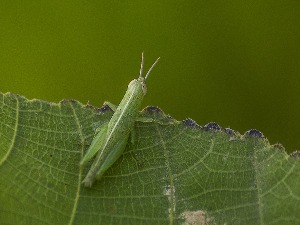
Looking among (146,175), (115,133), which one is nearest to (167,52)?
(115,133)

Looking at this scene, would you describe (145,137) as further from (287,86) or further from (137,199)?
(287,86)

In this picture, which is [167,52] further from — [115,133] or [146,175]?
[146,175]

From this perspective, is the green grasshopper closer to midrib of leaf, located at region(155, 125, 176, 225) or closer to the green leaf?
the green leaf

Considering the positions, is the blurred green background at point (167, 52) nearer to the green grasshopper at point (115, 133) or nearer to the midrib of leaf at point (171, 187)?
the green grasshopper at point (115, 133)

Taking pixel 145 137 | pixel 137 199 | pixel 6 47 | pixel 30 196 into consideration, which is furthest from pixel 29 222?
pixel 6 47

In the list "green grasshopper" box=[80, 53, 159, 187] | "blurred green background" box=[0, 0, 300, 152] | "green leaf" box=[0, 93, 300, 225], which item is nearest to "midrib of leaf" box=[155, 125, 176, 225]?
"green leaf" box=[0, 93, 300, 225]

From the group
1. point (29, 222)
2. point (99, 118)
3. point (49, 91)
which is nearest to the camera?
point (29, 222)
